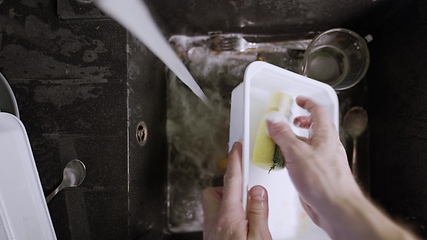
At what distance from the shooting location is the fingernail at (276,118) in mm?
821

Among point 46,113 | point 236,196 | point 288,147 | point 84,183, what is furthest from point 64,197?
point 288,147

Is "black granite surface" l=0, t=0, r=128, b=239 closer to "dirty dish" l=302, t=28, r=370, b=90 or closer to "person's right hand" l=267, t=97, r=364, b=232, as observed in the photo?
"person's right hand" l=267, t=97, r=364, b=232

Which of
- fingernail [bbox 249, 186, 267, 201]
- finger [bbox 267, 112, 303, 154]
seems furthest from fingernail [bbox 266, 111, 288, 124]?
fingernail [bbox 249, 186, 267, 201]

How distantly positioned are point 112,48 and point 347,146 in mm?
715

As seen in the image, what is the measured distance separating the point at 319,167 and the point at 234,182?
176 millimetres

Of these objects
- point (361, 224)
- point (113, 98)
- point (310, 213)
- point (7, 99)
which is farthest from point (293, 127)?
point (7, 99)

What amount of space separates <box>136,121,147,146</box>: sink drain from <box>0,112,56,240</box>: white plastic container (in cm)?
24

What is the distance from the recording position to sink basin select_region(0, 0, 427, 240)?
2.76 feet

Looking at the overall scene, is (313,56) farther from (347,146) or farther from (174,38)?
(174,38)

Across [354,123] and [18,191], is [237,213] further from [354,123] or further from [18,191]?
[354,123]

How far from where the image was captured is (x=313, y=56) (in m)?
1.02

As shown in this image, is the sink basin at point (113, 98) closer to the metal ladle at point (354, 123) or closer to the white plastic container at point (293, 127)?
the metal ladle at point (354, 123)

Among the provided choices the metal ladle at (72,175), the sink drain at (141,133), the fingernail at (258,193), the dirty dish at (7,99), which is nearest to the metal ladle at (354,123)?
the fingernail at (258,193)

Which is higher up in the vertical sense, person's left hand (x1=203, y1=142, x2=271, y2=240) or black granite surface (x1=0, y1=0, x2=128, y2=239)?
black granite surface (x1=0, y1=0, x2=128, y2=239)
